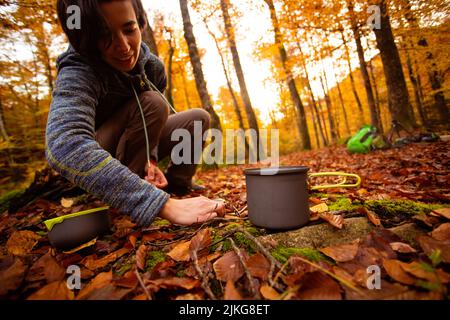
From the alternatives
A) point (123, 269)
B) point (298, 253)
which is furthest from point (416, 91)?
point (123, 269)

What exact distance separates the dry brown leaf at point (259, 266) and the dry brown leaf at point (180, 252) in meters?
0.25

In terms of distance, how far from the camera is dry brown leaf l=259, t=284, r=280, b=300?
23.8 inches

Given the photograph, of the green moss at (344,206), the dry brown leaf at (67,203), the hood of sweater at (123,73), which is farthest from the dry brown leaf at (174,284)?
the dry brown leaf at (67,203)

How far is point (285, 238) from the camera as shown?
90 cm

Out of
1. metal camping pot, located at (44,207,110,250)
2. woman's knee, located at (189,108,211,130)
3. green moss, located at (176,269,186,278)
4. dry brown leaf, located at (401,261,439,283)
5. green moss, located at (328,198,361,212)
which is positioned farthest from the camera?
woman's knee, located at (189,108,211,130)

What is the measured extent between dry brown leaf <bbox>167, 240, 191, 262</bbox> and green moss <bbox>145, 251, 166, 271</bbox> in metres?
0.05

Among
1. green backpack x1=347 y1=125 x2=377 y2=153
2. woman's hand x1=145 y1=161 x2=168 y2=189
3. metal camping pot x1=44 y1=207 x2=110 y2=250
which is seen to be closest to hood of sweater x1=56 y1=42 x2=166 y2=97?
woman's hand x1=145 y1=161 x2=168 y2=189

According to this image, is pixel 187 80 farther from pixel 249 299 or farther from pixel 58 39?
pixel 249 299

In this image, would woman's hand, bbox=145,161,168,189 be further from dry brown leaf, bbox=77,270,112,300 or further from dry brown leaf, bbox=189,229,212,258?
dry brown leaf, bbox=77,270,112,300

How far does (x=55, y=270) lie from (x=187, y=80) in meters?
16.0

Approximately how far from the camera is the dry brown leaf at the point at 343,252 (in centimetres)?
74

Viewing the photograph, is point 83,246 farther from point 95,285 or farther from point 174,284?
point 174,284

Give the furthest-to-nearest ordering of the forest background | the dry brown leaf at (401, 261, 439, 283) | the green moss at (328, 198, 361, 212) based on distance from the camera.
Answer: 1. the forest background
2. the green moss at (328, 198, 361, 212)
3. the dry brown leaf at (401, 261, 439, 283)

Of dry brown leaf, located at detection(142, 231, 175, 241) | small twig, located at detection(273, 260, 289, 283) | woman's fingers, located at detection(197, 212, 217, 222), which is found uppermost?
woman's fingers, located at detection(197, 212, 217, 222)
